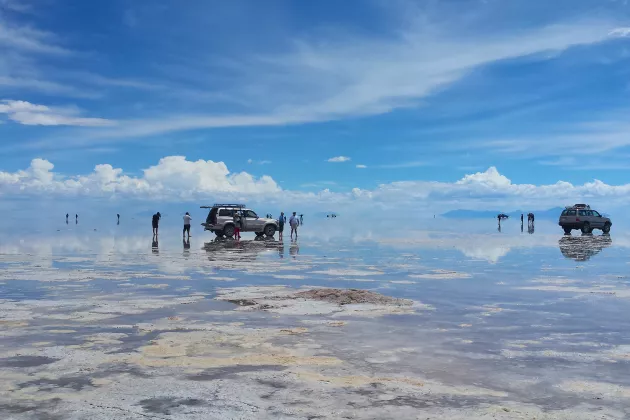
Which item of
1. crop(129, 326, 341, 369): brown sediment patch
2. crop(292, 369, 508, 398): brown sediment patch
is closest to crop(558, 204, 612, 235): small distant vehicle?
crop(129, 326, 341, 369): brown sediment patch

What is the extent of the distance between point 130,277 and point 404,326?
1045 centimetres

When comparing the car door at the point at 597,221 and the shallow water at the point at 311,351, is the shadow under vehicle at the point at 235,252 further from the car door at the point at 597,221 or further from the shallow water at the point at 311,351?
the car door at the point at 597,221

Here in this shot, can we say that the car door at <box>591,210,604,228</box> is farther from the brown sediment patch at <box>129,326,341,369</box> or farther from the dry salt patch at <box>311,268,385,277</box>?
the brown sediment patch at <box>129,326,341,369</box>

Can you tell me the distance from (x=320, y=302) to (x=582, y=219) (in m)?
42.6

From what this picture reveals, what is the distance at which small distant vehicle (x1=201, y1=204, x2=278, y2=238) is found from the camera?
39719 mm

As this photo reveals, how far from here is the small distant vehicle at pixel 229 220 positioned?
130 ft

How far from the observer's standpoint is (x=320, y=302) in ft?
44.2

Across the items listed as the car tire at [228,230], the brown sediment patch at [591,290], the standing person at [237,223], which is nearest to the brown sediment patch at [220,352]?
the brown sediment patch at [591,290]

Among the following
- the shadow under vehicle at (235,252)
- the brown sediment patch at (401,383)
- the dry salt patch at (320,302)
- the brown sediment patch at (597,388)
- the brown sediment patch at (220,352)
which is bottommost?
the brown sediment patch at (597,388)

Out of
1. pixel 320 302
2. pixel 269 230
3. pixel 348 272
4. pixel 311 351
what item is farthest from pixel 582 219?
pixel 311 351

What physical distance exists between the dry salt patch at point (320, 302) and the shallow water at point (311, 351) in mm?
373

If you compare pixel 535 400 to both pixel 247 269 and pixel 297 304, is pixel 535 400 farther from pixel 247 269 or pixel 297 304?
pixel 247 269

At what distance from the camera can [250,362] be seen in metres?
8.11

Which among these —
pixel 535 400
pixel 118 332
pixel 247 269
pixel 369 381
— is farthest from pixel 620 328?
pixel 247 269
